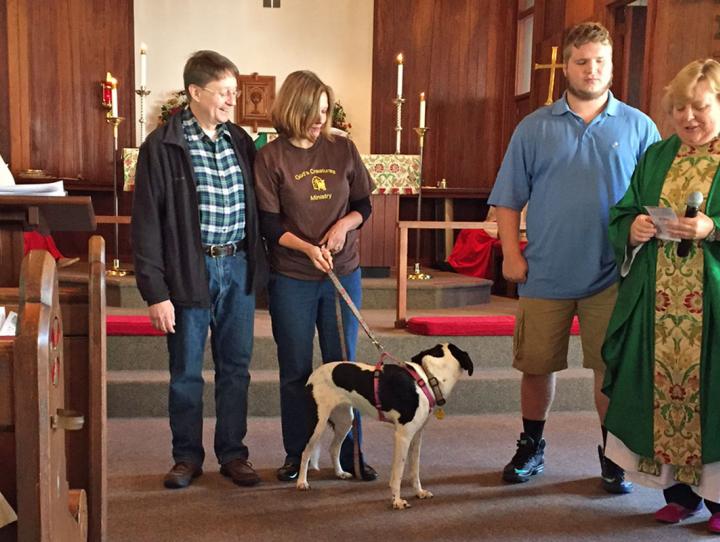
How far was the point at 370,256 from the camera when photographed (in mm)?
5668

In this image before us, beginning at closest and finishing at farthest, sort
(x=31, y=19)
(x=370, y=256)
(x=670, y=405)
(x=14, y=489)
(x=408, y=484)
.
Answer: (x=14, y=489), (x=670, y=405), (x=408, y=484), (x=370, y=256), (x=31, y=19)

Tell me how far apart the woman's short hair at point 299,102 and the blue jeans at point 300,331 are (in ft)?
1.70

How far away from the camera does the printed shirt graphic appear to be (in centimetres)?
264

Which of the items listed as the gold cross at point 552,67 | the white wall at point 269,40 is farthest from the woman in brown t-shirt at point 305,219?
the white wall at point 269,40

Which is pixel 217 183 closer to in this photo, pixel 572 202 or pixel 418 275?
pixel 572 202

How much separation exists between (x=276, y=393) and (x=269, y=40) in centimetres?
458

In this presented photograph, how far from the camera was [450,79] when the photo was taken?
290 inches

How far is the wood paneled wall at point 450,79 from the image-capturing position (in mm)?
7293

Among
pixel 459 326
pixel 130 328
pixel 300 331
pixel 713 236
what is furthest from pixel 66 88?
pixel 713 236

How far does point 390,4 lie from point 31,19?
3212 mm

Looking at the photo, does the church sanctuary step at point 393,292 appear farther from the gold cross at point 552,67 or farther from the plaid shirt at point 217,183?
the plaid shirt at point 217,183

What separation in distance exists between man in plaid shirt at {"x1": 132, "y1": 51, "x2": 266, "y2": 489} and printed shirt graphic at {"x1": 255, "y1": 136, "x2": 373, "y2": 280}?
0.08m

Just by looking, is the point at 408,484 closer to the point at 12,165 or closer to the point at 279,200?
the point at 279,200

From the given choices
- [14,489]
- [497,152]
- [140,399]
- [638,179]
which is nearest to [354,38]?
[497,152]
